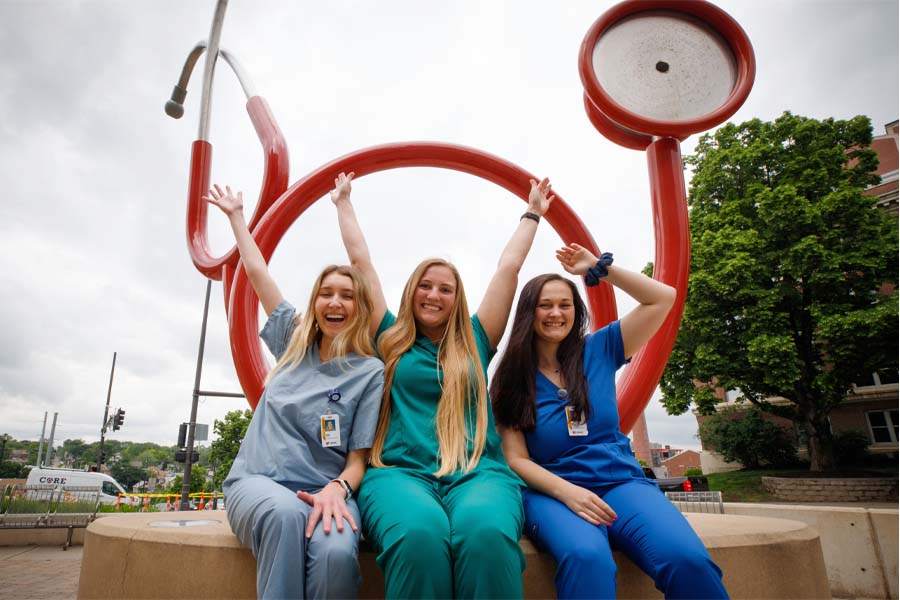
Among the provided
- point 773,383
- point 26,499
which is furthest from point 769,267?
point 26,499

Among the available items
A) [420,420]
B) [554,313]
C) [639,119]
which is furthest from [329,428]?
[639,119]

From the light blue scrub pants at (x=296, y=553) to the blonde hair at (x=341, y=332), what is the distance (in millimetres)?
763

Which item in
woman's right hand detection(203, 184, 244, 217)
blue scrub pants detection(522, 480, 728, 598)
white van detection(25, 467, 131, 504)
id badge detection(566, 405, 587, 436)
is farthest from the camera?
white van detection(25, 467, 131, 504)

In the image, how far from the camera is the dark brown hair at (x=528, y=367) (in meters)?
2.55

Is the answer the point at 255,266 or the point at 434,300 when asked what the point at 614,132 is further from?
the point at 255,266

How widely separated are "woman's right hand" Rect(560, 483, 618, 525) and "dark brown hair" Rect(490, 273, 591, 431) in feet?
1.32

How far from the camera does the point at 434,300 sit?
8.84 feet

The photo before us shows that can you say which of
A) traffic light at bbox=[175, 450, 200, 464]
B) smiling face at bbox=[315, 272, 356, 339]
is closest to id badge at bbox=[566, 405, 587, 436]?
smiling face at bbox=[315, 272, 356, 339]

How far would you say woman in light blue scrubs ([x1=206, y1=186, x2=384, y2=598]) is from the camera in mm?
1847

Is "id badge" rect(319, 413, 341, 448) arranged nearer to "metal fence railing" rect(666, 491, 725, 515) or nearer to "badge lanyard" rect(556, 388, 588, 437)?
"badge lanyard" rect(556, 388, 588, 437)

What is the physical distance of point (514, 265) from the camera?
9.80 feet

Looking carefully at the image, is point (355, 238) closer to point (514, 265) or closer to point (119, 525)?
point (514, 265)

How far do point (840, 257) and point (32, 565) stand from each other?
62.7 ft

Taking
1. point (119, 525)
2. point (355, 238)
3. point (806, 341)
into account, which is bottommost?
point (119, 525)
